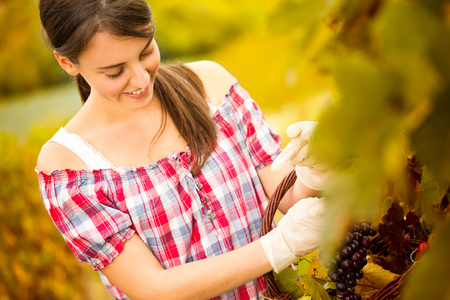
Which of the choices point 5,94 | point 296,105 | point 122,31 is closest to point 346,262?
point 122,31

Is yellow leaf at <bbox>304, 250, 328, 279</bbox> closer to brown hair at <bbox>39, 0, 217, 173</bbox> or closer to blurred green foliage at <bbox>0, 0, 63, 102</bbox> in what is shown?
brown hair at <bbox>39, 0, 217, 173</bbox>

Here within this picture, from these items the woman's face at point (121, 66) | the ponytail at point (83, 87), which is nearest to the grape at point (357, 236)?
the woman's face at point (121, 66)

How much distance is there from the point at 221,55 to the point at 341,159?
4065mm

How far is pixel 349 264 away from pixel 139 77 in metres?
0.60

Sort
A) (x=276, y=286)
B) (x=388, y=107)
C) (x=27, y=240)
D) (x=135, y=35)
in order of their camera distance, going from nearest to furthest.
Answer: (x=388, y=107) < (x=276, y=286) < (x=135, y=35) < (x=27, y=240)

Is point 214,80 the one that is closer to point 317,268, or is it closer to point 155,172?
point 155,172

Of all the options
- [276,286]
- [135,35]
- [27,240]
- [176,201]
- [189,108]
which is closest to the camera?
[276,286]

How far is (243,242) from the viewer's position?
1.21 metres

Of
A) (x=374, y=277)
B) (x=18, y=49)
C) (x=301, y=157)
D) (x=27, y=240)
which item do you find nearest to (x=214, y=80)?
(x=301, y=157)

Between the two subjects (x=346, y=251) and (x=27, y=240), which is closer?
(x=346, y=251)

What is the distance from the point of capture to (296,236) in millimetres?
918

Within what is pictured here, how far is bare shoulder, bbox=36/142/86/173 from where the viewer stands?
1110mm

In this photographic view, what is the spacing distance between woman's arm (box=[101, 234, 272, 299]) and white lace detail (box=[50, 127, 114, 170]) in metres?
0.20

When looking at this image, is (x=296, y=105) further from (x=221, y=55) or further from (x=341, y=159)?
(x=341, y=159)
